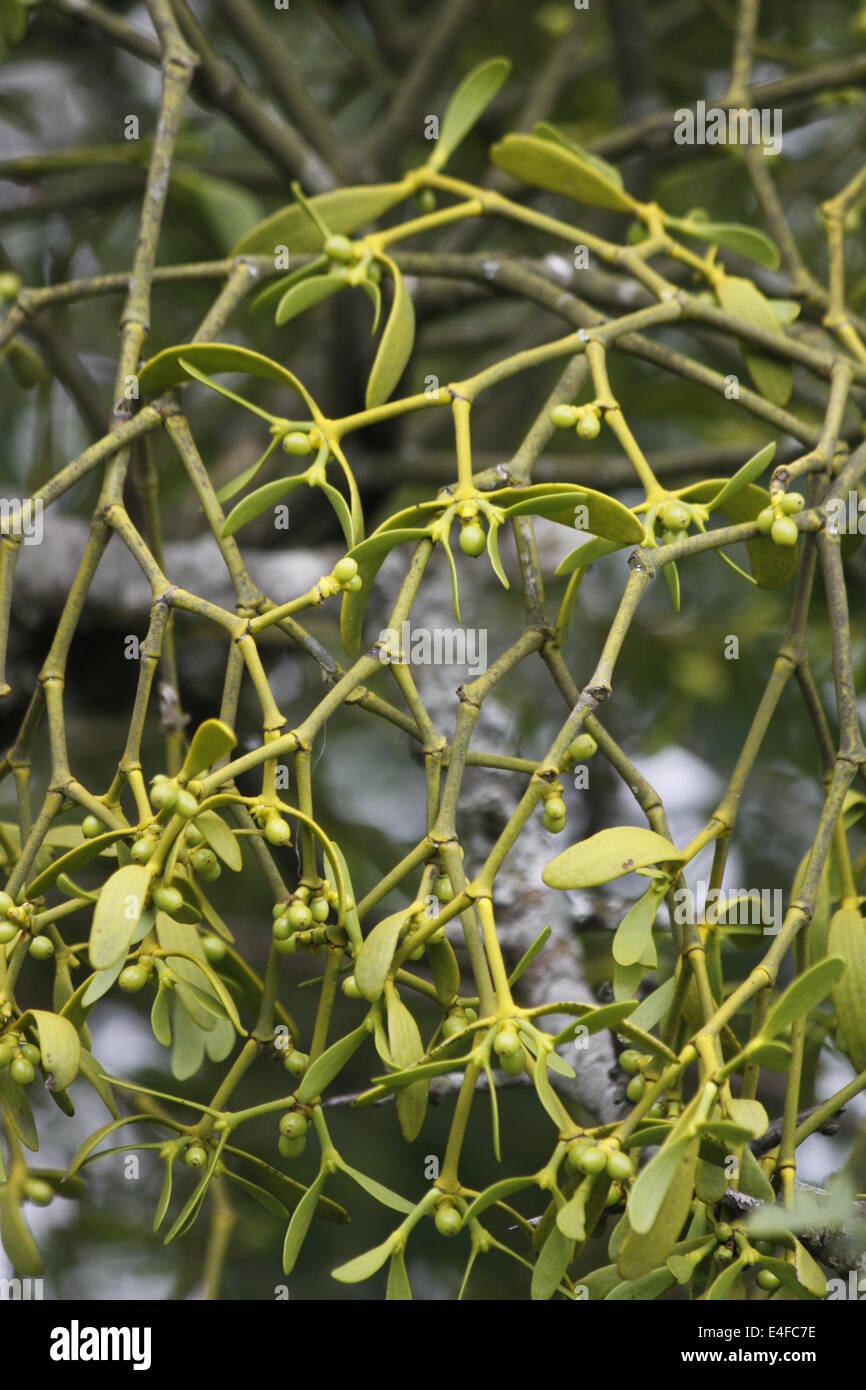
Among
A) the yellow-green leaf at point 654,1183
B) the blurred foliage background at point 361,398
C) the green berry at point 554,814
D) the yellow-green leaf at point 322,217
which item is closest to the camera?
the yellow-green leaf at point 654,1183

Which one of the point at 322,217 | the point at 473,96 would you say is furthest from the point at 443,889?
the point at 473,96

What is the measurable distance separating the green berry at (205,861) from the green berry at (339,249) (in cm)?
32

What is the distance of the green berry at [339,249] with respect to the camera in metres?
0.62

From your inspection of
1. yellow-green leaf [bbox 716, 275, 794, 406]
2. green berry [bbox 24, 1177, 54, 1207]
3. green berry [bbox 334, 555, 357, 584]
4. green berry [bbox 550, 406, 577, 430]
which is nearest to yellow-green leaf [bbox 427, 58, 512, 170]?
yellow-green leaf [bbox 716, 275, 794, 406]

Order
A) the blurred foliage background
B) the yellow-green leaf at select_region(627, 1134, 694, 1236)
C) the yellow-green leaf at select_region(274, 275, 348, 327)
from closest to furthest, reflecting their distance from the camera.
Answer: the yellow-green leaf at select_region(627, 1134, 694, 1236) → the yellow-green leaf at select_region(274, 275, 348, 327) → the blurred foliage background

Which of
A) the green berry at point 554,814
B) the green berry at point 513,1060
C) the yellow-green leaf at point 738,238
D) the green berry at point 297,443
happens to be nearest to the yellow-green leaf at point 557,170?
the yellow-green leaf at point 738,238

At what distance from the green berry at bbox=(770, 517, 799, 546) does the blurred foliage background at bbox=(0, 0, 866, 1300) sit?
1.46 ft

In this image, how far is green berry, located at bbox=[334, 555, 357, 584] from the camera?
448 mm

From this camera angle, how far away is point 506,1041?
396 mm

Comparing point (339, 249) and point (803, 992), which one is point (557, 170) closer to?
point (339, 249)

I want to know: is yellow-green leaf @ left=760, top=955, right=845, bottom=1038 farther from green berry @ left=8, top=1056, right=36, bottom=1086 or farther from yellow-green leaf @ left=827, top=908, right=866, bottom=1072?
green berry @ left=8, top=1056, right=36, bottom=1086

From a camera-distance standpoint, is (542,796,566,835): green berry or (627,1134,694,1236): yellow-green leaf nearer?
(627,1134,694,1236): yellow-green leaf

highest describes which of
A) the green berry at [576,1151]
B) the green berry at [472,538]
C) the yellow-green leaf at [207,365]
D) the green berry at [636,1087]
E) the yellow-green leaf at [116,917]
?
the yellow-green leaf at [207,365]

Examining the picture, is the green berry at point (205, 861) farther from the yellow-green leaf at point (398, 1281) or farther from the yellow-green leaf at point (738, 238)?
the yellow-green leaf at point (738, 238)
